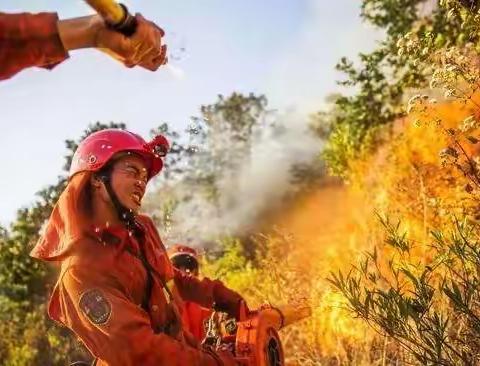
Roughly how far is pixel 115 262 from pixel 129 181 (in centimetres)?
63

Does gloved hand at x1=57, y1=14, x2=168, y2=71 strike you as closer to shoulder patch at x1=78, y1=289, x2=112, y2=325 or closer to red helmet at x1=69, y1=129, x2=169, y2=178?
shoulder patch at x1=78, y1=289, x2=112, y2=325

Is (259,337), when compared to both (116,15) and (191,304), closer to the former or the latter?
(116,15)

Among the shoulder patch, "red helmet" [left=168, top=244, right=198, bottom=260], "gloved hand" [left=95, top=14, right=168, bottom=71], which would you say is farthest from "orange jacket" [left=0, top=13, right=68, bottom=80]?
"red helmet" [left=168, top=244, right=198, bottom=260]

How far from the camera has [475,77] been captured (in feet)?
13.2

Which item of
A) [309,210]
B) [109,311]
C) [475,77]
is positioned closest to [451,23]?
[475,77]

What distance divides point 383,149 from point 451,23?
14.9ft

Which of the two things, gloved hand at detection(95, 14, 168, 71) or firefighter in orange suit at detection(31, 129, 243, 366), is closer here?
gloved hand at detection(95, 14, 168, 71)

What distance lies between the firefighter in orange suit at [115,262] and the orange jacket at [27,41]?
1.56 m

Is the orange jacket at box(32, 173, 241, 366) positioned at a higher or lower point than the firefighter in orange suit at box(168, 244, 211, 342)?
lower

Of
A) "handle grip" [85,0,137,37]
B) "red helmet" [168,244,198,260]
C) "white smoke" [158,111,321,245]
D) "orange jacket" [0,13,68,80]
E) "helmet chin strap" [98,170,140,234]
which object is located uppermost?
"white smoke" [158,111,321,245]

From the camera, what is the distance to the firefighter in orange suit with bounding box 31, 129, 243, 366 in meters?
2.96

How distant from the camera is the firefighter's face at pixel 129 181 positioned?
363 cm

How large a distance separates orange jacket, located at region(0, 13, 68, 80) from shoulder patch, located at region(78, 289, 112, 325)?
152 cm

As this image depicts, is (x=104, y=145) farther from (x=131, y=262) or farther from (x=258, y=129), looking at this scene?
(x=258, y=129)
